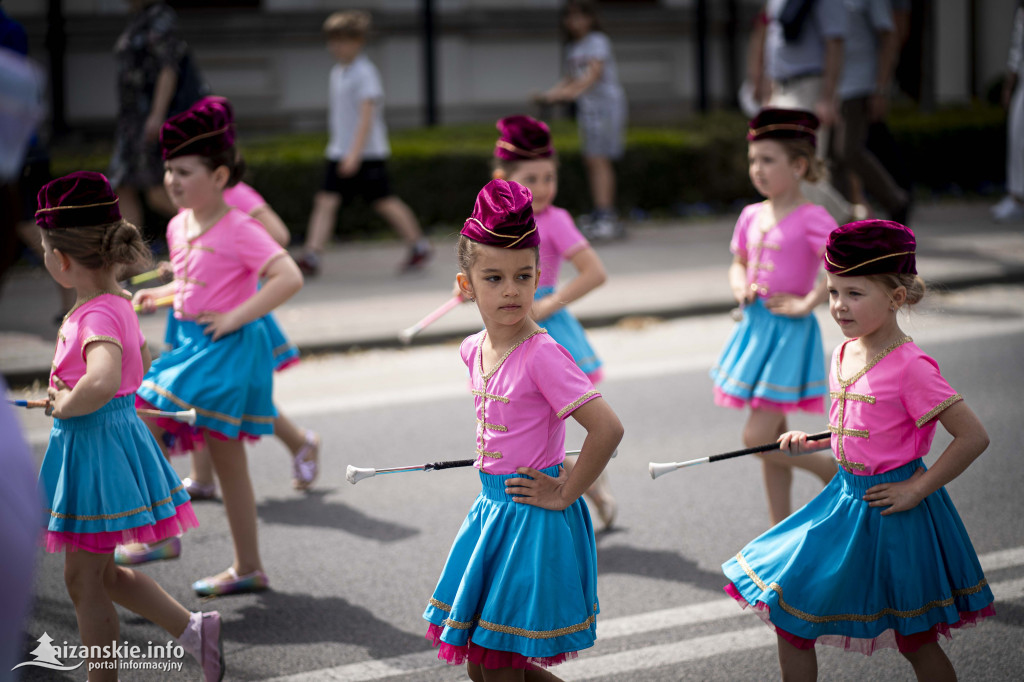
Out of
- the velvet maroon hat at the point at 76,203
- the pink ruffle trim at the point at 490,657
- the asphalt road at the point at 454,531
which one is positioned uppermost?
the velvet maroon hat at the point at 76,203

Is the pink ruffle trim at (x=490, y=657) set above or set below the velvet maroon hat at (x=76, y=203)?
below

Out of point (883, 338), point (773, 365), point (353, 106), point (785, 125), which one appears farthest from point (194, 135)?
point (353, 106)

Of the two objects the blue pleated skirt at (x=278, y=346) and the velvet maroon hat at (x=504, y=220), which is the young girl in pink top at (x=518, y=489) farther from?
the blue pleated skirt at (x=278, y=346)

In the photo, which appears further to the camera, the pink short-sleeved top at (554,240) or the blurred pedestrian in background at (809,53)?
the blurred pedestrian in background at (809,53)

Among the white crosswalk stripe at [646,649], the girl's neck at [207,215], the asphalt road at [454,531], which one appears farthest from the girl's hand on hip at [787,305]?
the girl's neck at [207,215]

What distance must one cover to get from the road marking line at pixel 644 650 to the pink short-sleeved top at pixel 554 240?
1.48 m

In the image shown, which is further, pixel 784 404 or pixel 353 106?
pixel 353 106

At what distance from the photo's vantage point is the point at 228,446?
4.30 m

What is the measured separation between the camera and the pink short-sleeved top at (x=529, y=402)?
113 inches

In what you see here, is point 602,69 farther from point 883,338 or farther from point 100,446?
point 100,446

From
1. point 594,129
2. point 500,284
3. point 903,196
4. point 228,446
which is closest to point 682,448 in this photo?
point 228,446

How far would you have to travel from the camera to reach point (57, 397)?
333cm

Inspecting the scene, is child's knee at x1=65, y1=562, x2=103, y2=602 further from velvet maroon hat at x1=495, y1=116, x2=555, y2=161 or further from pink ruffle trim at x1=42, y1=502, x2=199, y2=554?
velvet maroon hat at x1=495, y1=116, x2=555, y2=161

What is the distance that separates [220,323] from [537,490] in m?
1.82
